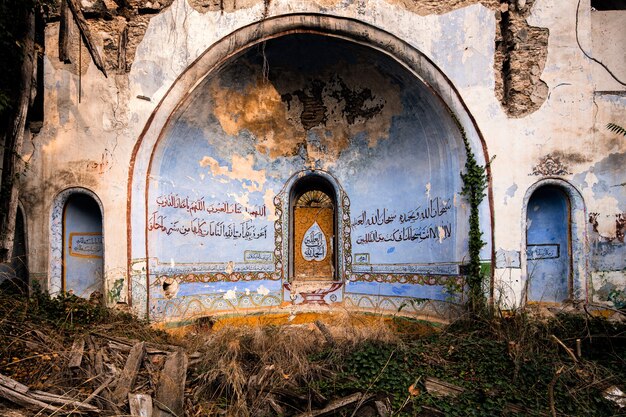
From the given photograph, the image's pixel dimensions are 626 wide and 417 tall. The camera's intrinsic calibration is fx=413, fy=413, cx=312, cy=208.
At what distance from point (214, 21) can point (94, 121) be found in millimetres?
2749

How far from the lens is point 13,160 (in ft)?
20.8

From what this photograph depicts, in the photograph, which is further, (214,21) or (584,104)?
(214,21)

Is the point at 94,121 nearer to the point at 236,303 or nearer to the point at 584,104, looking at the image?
the point at 236,303

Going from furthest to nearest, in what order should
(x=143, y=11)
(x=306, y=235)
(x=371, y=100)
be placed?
(x=306, y=235) < (x=371, y=100) < (x=143, y=11)

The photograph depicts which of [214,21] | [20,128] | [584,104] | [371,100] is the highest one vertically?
[214,21]

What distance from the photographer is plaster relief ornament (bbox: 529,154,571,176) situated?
6.83 meters

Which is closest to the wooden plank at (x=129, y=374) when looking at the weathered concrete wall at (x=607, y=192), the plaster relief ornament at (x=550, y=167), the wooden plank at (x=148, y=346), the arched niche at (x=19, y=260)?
the wooden plank at (x=148, y=346)

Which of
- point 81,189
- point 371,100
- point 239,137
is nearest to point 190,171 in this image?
point 239,137

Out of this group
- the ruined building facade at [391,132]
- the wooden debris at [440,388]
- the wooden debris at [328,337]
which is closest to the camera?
the wooden debris at [440,388]

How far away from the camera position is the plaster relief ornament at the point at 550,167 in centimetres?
683

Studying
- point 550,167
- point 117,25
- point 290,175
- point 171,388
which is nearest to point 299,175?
point 290,175

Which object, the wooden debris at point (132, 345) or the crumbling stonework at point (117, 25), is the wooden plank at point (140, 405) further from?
the crumbling stonework at point (117, 25)

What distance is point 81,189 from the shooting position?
7051 millimetres

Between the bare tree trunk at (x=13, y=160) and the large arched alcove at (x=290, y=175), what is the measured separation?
5.44 feet
